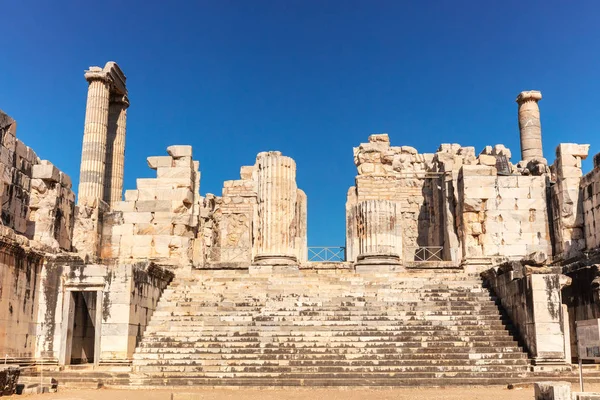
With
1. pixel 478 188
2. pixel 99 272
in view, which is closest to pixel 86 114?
pixel 99 272

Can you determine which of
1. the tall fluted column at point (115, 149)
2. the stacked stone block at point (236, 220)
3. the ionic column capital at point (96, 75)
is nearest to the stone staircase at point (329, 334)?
the tall fluted column at point (115, 149)

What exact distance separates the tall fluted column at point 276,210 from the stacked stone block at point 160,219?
2419 mm

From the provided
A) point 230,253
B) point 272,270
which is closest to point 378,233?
point 272,270

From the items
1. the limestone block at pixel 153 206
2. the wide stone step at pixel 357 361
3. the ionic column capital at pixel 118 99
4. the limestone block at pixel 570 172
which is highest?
the ionic column capital at pixel 118 99

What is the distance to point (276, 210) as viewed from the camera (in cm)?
1989

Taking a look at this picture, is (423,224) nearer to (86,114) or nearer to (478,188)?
(478,188)

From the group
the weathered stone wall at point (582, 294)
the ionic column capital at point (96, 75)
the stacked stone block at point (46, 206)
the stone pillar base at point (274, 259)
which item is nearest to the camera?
the weathered stone wall at point (582, 294)

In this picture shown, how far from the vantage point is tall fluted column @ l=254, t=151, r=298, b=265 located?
64.0 feet

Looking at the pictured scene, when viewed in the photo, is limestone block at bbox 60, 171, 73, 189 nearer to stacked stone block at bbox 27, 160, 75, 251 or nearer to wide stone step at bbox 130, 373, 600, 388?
stacked stone block at bbox 27, 160, 75, 251

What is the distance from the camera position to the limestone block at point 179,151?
2103 cm

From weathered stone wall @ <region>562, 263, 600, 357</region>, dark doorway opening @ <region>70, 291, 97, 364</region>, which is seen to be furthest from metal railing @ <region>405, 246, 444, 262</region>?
dark doorway opening @ <region>70, 291, 97, 364</region>

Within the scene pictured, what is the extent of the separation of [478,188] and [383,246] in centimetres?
379

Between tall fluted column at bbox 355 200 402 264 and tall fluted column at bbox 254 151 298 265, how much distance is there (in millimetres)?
2222

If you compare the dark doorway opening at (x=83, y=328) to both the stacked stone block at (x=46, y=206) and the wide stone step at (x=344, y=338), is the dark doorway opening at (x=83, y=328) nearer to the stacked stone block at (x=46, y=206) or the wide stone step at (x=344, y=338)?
the stacked stone block at (x=46, y=206)
